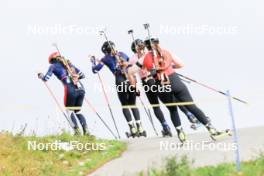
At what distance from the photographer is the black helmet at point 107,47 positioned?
18766mm

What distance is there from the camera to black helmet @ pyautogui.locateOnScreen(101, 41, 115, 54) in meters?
18.8

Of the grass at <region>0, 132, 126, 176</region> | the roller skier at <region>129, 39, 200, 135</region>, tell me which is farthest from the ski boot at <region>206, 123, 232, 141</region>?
the grass at <region>0, 132, 126, 176</region>

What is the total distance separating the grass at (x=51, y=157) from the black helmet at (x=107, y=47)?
86.6 inches

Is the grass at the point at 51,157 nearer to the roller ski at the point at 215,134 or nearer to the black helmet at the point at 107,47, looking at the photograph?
the black helmet at the point at 107,47

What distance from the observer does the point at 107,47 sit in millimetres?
18781

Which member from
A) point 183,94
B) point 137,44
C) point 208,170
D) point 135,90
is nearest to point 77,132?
point 135,90

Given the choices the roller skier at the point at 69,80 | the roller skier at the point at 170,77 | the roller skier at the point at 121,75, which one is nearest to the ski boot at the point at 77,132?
the roller skier at the point at 69,80

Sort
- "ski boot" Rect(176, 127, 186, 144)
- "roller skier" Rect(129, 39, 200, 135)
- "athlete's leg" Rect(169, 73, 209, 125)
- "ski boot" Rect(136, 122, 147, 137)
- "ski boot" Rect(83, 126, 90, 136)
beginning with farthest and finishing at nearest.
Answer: "ski boot" Rect(136, 122, 147, 137)
"ski boot" Rect(83, 126, 90, 136)
"roller skier" Rect(129, 39, 200, 135)
"ski boot" Rect(176, 127, 186, 144)
"athlete's leg" Rect(169, 73, 209, 125)

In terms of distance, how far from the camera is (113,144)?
18.3 metres

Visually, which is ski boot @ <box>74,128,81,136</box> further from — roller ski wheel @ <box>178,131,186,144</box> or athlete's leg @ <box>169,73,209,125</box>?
athlete's leg @ <box>169,73,209,125</box>

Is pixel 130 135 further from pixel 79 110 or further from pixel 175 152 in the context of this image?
pixel 175 152

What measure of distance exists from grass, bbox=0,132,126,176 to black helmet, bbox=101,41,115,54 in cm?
220

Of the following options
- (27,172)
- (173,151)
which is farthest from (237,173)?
(27,172)

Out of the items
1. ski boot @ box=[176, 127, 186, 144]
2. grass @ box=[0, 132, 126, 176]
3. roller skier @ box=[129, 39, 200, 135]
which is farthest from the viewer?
roller skier @ box=[129, 39, 200, 135]
